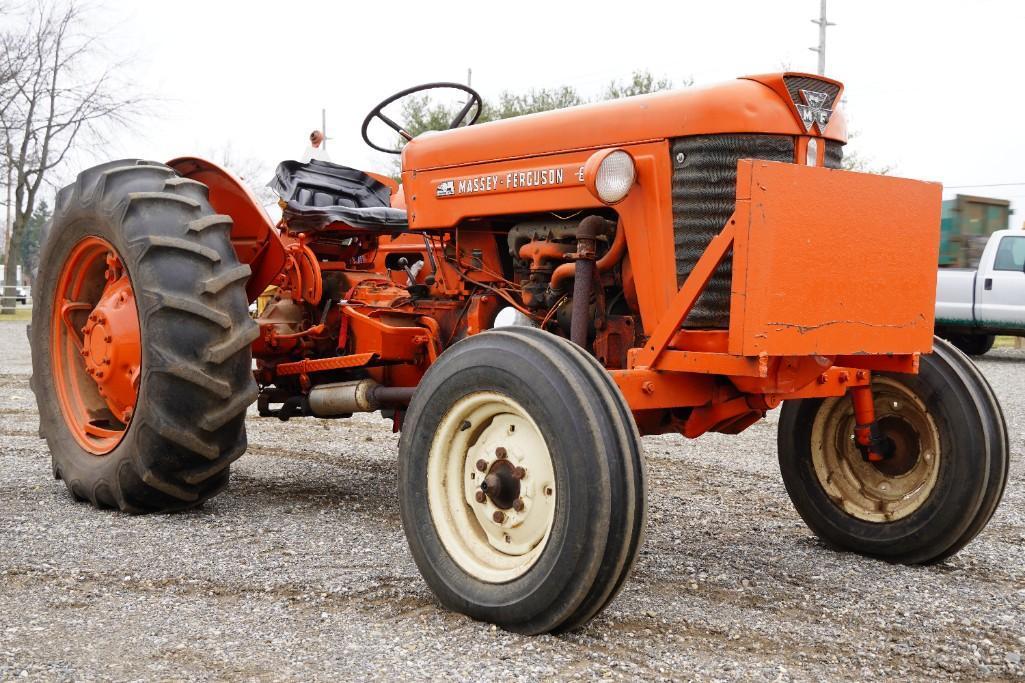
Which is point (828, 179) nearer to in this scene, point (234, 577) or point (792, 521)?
point (792, 521)

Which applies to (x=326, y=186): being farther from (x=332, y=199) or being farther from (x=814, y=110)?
(x=814, y=110)

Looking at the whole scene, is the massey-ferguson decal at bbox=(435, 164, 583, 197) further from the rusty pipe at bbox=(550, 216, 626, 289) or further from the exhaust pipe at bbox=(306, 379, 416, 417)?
the exhaust pipe at bbox=(306, 379, 416, 417)

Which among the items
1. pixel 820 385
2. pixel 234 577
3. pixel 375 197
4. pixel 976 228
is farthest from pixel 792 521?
pixel 976 228

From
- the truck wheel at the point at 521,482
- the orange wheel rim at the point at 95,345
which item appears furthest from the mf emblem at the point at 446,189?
the orange wheel rim at the point at 95,345

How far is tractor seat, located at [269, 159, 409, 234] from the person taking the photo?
5.23m

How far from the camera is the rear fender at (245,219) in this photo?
5.09 m

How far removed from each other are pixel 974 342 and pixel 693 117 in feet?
46.3

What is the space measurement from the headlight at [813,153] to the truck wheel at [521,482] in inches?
46.0

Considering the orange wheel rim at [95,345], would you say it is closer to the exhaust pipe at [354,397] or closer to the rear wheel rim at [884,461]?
the exhaust pipe at [354,397]

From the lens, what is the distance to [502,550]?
10.6ft

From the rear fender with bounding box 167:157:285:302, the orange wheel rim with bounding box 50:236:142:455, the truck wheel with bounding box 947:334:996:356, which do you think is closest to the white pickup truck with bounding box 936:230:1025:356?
the truck wheel with bounding box 947:334:996:356

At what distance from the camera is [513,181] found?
4.04 metres

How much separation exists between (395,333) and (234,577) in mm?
1532

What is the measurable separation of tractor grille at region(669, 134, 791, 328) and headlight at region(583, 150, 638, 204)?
0.54ft
